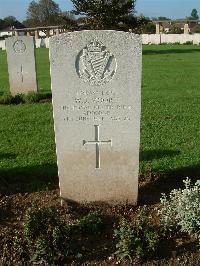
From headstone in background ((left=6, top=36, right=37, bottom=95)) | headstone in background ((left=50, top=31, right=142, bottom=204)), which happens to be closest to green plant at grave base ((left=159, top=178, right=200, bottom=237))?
headstone in background ((left=50, top=31, right=142, bottom=204))

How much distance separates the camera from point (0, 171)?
6262 millimetres

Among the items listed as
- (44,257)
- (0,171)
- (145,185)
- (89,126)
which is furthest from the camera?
(0,171)

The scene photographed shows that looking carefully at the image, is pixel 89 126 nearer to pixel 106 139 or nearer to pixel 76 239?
pixel 106 139

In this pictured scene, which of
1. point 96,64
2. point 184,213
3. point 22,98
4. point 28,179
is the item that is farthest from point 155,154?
point 22,98

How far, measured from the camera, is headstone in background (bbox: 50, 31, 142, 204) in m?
4.64

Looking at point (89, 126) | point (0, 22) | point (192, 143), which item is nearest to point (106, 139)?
point (89, 126)

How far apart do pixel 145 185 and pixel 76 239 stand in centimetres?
154

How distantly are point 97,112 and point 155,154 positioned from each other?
2.28 metres

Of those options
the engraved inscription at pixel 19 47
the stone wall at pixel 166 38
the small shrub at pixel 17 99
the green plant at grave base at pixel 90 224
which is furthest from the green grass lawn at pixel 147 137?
the stone wall at pixel 166 38

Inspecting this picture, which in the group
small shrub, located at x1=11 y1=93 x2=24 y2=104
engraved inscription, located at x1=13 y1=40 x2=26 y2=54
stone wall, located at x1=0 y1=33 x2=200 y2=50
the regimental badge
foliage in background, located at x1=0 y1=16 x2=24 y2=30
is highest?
foliage in background, located at x1=0 y1=16 x2=24 y2=30

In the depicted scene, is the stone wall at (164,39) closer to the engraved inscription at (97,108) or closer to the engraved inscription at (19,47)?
the engraved inscription at (19,47)

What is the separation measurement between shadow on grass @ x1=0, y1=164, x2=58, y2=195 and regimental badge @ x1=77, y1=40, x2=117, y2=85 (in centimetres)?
171

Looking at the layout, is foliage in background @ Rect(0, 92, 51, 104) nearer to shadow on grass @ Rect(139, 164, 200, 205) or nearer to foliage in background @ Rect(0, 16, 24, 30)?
shadow on grass @ Rect(139, 164, 200, 205)

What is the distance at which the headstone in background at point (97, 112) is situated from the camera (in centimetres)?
464
